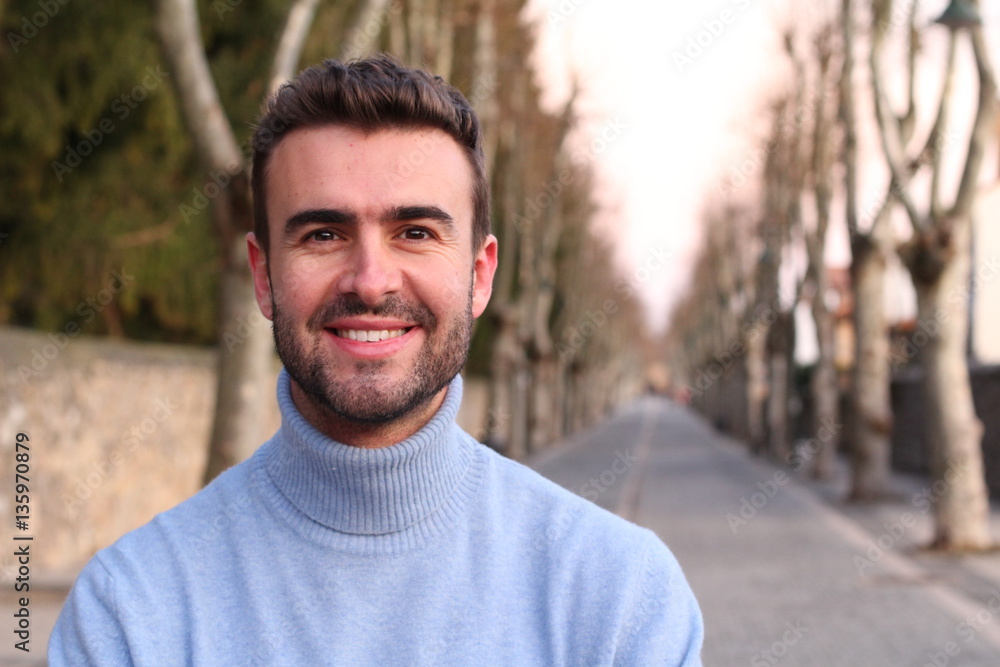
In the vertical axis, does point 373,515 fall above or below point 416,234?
below

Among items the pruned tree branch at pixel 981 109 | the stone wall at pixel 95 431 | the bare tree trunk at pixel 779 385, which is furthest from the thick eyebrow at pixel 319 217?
the bare tree trunk at pixel 779 385

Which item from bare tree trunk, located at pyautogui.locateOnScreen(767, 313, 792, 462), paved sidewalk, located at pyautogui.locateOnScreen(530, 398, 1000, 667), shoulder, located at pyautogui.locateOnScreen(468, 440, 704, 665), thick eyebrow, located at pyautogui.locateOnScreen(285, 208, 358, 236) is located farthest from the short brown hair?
bare tree trunk, located at pyautogui.locateOnScreen(767, 313, 792, 462)

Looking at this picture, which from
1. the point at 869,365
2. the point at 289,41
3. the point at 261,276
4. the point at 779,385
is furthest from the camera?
the point at 779,385

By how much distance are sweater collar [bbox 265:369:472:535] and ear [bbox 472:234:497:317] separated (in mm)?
255

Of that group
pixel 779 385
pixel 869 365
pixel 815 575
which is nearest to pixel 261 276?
pixel 815 575

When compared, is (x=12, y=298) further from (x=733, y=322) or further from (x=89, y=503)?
(x=733, y=322)

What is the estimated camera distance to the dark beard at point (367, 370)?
1.99 metres

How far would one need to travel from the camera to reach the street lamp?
11.7 metres

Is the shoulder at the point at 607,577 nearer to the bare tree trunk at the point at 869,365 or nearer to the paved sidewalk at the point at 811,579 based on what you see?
the paved sidewalk at the point at 811,579

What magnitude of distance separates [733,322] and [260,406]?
40314 millimetres

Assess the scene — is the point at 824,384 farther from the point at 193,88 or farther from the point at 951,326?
the point at 193,88

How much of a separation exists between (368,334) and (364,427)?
16 cm

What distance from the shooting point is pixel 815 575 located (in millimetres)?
11672

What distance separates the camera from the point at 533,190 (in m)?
31.0
